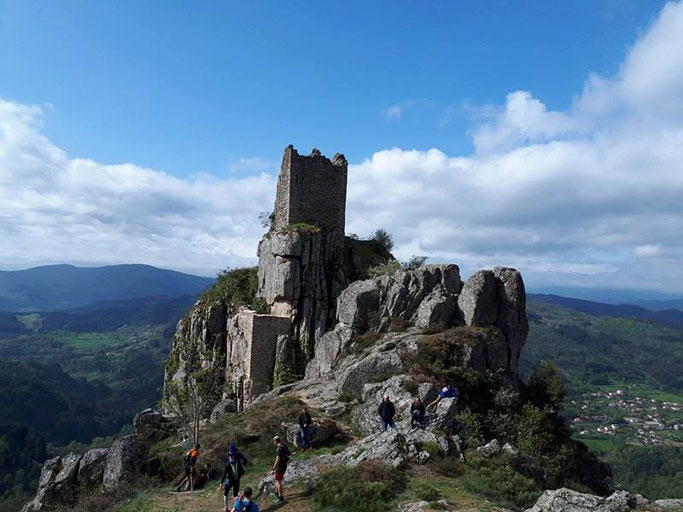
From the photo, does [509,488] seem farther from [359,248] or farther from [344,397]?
[359,248]

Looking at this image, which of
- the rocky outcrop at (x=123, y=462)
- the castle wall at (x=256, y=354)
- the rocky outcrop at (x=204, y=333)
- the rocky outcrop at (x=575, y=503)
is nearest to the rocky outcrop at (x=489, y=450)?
the rocky outcrop at (x=575, y=503)

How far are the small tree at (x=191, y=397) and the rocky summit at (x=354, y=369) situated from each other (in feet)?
0.77

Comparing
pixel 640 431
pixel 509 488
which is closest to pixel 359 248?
pixel 509 488

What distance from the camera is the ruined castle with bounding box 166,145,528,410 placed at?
2830 centimetres

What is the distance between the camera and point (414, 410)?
18703 millimetres

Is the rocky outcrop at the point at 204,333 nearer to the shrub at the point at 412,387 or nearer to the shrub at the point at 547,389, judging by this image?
the shrub at the point at 412,387

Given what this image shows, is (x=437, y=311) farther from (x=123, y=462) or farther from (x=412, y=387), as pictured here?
(x=123, y=462)

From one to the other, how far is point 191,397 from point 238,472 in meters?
12.1

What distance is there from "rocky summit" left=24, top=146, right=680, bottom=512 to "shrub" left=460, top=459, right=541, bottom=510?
9cm

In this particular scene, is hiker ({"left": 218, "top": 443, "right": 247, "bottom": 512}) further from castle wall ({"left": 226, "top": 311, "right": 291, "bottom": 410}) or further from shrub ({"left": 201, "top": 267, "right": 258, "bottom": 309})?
shrub ({"left": 201, "top": 267, "right": 258, "bottom": 309})

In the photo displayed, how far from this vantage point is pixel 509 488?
48.1 feet

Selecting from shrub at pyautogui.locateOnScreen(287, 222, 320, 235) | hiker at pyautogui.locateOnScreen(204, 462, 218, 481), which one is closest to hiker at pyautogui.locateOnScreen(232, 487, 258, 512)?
hiker at pyautogui.locateOnScreen(204, 462, 218, 481)

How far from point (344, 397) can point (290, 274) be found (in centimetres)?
1520

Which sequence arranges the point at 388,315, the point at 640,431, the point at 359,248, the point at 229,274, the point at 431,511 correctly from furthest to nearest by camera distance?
the point at 640,431
the point at 229,274
the point at 359,248
the point at 388,315
the point at 431,511
